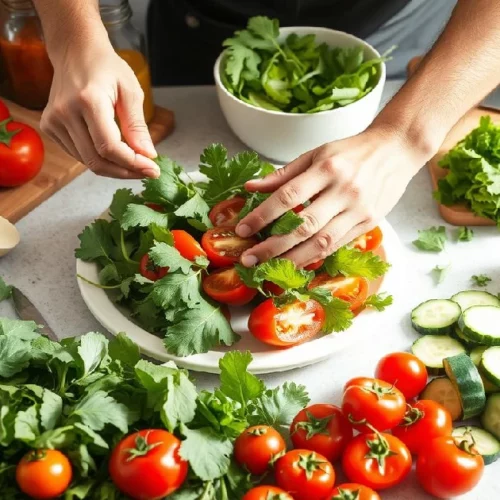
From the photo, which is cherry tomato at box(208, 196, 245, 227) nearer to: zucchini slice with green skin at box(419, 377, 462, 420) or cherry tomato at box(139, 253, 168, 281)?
cherry tomato at box(139, 253, 168, 281)

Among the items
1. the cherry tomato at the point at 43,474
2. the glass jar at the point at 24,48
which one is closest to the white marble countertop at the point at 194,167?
the glass jar at the point at 24,48

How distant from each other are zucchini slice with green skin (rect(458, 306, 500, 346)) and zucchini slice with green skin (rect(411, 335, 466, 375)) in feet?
0.13

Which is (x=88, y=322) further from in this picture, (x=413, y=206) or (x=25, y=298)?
(x=413, y=206)

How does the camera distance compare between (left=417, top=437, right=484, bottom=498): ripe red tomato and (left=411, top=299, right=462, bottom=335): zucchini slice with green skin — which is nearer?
(left=417, top=437, right=484, bottom=498): ripe red tomato

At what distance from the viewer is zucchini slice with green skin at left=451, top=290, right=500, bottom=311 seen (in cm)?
194

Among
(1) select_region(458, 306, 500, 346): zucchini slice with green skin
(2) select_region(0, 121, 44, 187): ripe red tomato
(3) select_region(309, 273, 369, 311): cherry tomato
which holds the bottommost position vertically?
(2) select_region(0, 121, 44, 187): ripe red tomato

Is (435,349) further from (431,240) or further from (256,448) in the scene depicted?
(256,448)

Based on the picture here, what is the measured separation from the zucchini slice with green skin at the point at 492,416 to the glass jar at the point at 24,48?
1.58 m

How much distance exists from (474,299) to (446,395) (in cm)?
33

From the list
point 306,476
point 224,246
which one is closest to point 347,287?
point 224,246

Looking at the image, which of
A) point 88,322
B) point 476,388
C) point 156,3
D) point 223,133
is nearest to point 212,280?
point 88,322

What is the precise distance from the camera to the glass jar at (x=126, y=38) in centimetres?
239

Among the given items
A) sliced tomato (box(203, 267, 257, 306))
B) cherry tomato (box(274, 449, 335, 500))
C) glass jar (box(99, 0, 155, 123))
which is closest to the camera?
cherry tomato (box(274, 449, 335, 500))

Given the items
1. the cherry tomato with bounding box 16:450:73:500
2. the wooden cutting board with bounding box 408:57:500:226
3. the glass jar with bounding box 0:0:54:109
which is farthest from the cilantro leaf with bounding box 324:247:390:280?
the glass jar with bounding box 0:0:54:109
